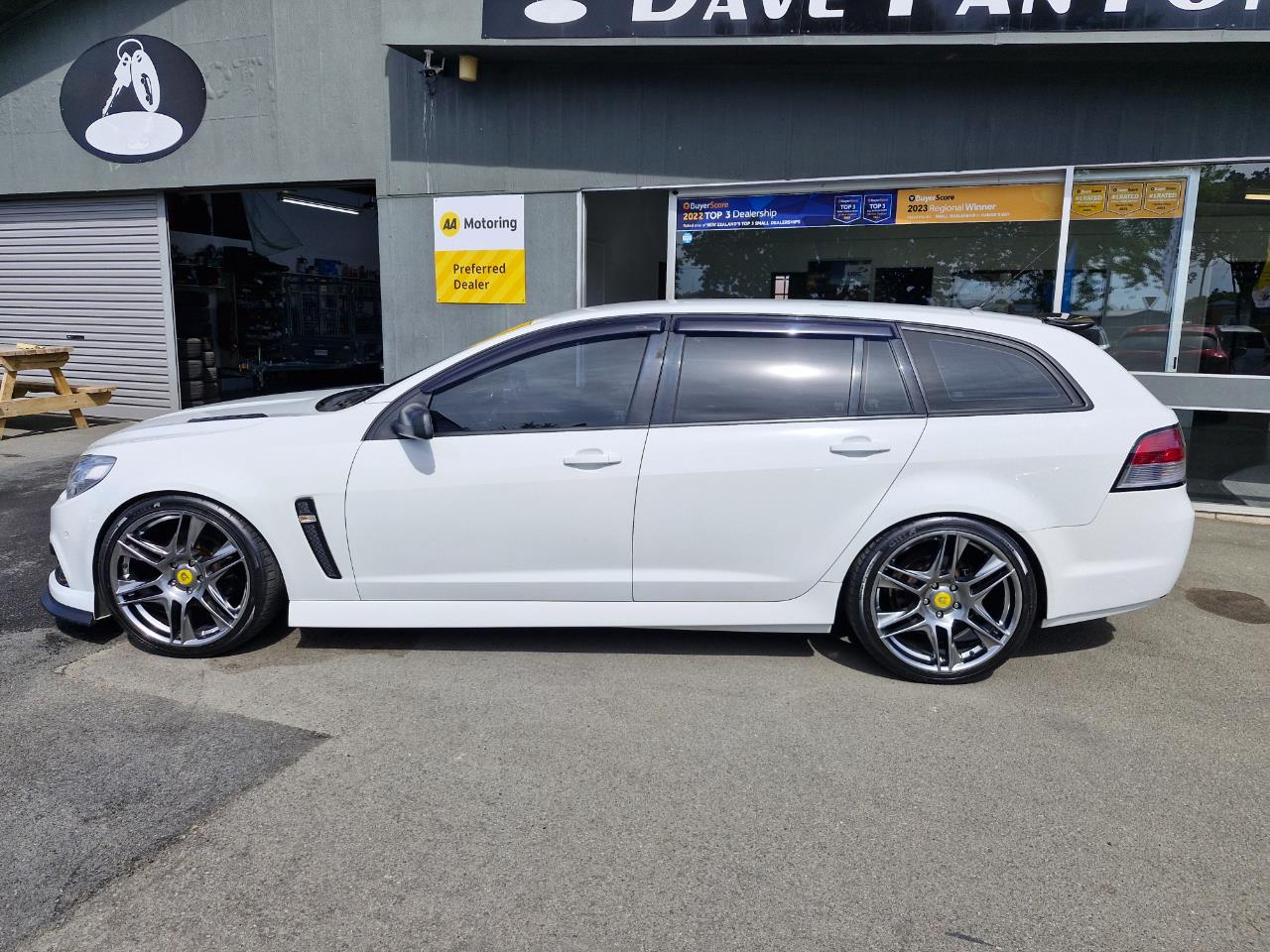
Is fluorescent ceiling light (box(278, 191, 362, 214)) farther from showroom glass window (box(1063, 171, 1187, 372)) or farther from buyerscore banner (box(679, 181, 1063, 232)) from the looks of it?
showroom glass window (box(1063, 171, 1187, 372))

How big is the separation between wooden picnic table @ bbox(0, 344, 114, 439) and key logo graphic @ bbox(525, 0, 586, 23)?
6.68 m

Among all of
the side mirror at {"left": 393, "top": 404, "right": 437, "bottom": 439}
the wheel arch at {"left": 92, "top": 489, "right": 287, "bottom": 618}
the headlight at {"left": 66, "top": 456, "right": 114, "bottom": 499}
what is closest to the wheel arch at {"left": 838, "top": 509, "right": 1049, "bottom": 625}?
the side mirror at {"left": 393, "top": 404, "right": 437, "bottom": 439}

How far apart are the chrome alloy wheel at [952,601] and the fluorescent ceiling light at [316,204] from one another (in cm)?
1114

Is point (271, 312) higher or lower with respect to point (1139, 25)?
lower

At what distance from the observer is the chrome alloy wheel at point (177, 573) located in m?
3.77

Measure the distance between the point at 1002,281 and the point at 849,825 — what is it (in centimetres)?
615

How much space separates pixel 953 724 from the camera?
3314mm

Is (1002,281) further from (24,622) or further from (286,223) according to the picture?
(286,223)

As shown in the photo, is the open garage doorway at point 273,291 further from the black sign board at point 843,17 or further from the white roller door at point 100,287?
the black sign board at point 843,17

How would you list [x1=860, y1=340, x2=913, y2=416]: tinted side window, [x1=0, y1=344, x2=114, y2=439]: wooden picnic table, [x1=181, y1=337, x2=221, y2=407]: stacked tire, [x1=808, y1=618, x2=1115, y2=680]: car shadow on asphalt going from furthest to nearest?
1. [x1=181, y1=337, x2=221, y2=407]: stacked tire
2. [x1=0, y1=344, x2=114, y2=439]: wooden picnic table
3. [x1=808, y1=618, x2=1115, y2=680]: car shadow on asphalt
4. [x1=860, y1=340, x2=913, y2=416]: tinted side window

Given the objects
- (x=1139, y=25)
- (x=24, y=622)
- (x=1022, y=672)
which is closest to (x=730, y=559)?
(x=1022, y=672)

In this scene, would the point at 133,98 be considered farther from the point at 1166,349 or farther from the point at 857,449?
the point at 1166,349

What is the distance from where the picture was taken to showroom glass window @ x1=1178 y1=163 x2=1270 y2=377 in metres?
6.77

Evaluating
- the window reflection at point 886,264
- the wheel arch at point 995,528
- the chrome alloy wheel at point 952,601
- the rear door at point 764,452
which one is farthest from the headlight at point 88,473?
the window reflection at point 886,264
